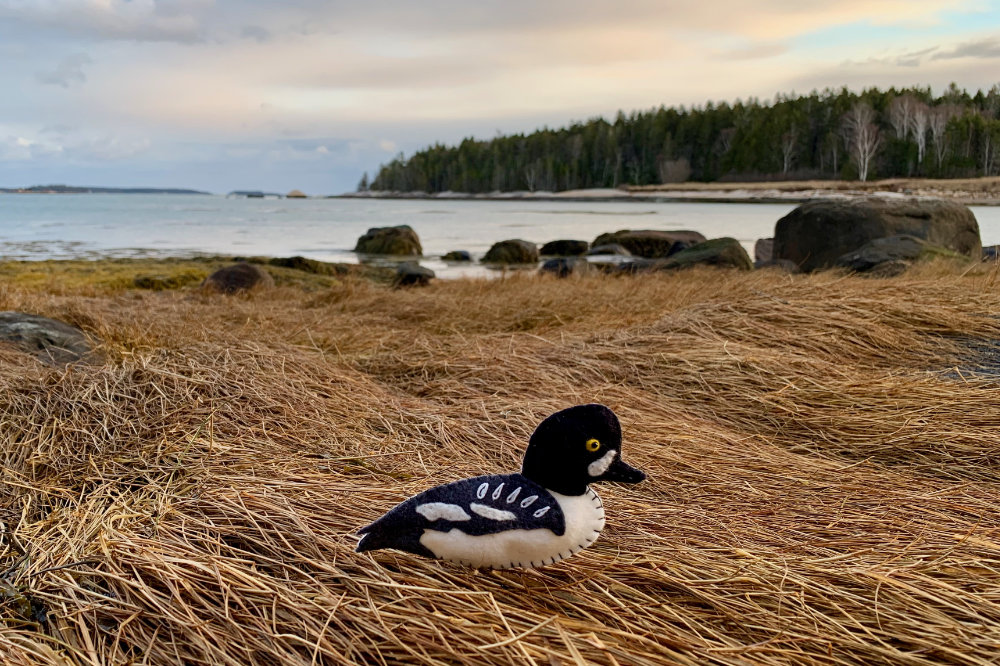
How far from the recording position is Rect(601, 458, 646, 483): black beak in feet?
5.94

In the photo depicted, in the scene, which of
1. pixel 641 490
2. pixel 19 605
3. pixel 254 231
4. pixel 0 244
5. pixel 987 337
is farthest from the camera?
pixel 254 231

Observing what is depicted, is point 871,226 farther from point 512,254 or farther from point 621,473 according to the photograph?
point 512,254

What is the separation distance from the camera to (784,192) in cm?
6328

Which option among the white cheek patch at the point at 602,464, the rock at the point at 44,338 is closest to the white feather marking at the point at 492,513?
the white cheek patch at the point at 602,464

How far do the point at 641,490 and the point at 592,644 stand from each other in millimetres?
1213

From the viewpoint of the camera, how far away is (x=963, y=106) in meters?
64.9

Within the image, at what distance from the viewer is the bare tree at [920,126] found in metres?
59.6

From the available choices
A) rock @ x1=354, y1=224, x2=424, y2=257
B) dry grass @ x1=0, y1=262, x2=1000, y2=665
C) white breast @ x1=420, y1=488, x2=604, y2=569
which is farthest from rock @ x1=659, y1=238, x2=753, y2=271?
rock @ x1=354, y1=224, x2=424, y2=257

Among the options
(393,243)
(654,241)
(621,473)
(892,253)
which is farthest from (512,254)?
(621,473)

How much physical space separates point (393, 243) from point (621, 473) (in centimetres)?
2186

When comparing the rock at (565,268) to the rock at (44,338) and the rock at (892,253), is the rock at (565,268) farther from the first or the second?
the rock at (44,338)

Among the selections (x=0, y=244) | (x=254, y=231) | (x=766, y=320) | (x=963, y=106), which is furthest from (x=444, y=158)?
(x=766, y=320)

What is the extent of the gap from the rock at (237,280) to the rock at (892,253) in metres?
7.75

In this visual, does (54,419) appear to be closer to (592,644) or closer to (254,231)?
(592,644)
